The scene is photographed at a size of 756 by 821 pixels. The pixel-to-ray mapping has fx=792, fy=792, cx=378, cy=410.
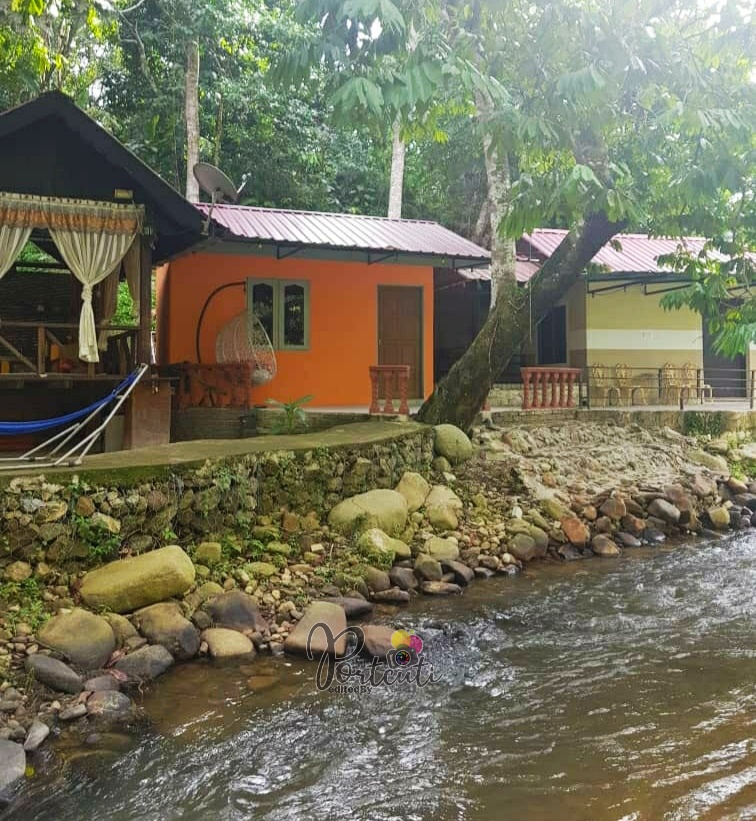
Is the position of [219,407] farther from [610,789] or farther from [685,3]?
[610,789]

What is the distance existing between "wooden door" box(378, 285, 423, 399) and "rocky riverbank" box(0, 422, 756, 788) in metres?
2.96

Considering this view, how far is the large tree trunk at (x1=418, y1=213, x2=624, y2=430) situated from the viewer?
10766mm

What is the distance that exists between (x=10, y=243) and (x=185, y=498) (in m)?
3.80

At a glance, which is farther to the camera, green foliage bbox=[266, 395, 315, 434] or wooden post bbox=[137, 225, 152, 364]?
green foliage bbox=[266, 395, 315, 434]

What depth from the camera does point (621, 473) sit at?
11633 mm

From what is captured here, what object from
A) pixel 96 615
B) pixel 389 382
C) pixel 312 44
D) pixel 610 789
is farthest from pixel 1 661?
pixel 389 382

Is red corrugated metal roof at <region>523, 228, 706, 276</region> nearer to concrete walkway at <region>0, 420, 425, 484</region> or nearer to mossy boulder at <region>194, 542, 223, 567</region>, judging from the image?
concrete walkway at <region>0, 420, 425, 484</region>

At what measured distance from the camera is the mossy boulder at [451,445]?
34.6ft

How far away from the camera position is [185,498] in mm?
7133

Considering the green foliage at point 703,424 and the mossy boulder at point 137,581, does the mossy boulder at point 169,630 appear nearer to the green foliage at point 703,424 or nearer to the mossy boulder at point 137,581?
the mossy boulder at point 137,581

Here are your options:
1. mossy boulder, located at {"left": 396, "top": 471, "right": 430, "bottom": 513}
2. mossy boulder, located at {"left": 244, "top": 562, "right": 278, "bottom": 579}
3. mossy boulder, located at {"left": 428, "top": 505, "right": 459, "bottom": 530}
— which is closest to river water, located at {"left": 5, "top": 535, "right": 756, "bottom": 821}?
mossy boulder, located at {"left": 244, "top": 562, "right": 278, "bottom": 579}

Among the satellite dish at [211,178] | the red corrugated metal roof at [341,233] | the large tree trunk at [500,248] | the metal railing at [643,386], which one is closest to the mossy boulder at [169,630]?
the satellite dish at [211,178]

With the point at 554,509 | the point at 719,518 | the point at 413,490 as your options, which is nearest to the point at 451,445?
the point at 413,490

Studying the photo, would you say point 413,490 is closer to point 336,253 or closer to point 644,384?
point 336,253
